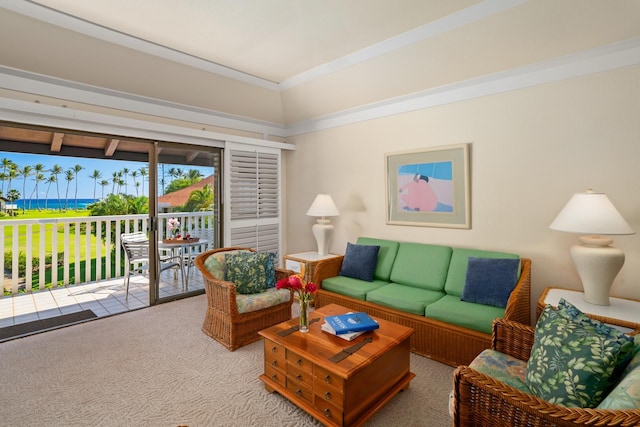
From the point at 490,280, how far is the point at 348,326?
4.59 ft

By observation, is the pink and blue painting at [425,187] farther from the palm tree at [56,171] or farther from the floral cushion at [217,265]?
the palm tree at [56,171]

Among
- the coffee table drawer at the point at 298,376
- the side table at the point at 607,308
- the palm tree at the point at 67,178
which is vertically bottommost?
the coffee table drawer at the point at 298,376

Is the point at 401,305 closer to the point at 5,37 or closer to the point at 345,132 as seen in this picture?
the point at 345,132

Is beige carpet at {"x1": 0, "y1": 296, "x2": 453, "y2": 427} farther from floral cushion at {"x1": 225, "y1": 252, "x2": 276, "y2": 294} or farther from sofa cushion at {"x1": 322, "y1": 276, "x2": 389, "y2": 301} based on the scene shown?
sofa cushion at {"x1": 322, "y1": 276, "x2": 389, "y2": 301}

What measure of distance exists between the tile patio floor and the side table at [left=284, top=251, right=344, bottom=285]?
1.57 metres

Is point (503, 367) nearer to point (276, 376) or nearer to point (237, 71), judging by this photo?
point (276, 376)

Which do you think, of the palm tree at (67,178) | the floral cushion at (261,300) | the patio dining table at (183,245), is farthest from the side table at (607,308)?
the palm tree at (67,178)

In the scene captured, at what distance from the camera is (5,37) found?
265 cm

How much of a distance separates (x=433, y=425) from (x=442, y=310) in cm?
94

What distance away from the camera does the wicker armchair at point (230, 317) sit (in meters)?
2.83

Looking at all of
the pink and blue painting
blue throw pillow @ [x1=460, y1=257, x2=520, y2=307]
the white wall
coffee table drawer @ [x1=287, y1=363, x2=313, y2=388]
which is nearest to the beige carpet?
coffee table drawer @ [x1=287, y1=363, x2=313, y2=388]

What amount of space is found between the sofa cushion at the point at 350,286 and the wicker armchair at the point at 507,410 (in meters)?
1.74

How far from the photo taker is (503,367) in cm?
176

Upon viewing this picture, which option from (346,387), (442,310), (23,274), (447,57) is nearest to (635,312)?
(442,310)
